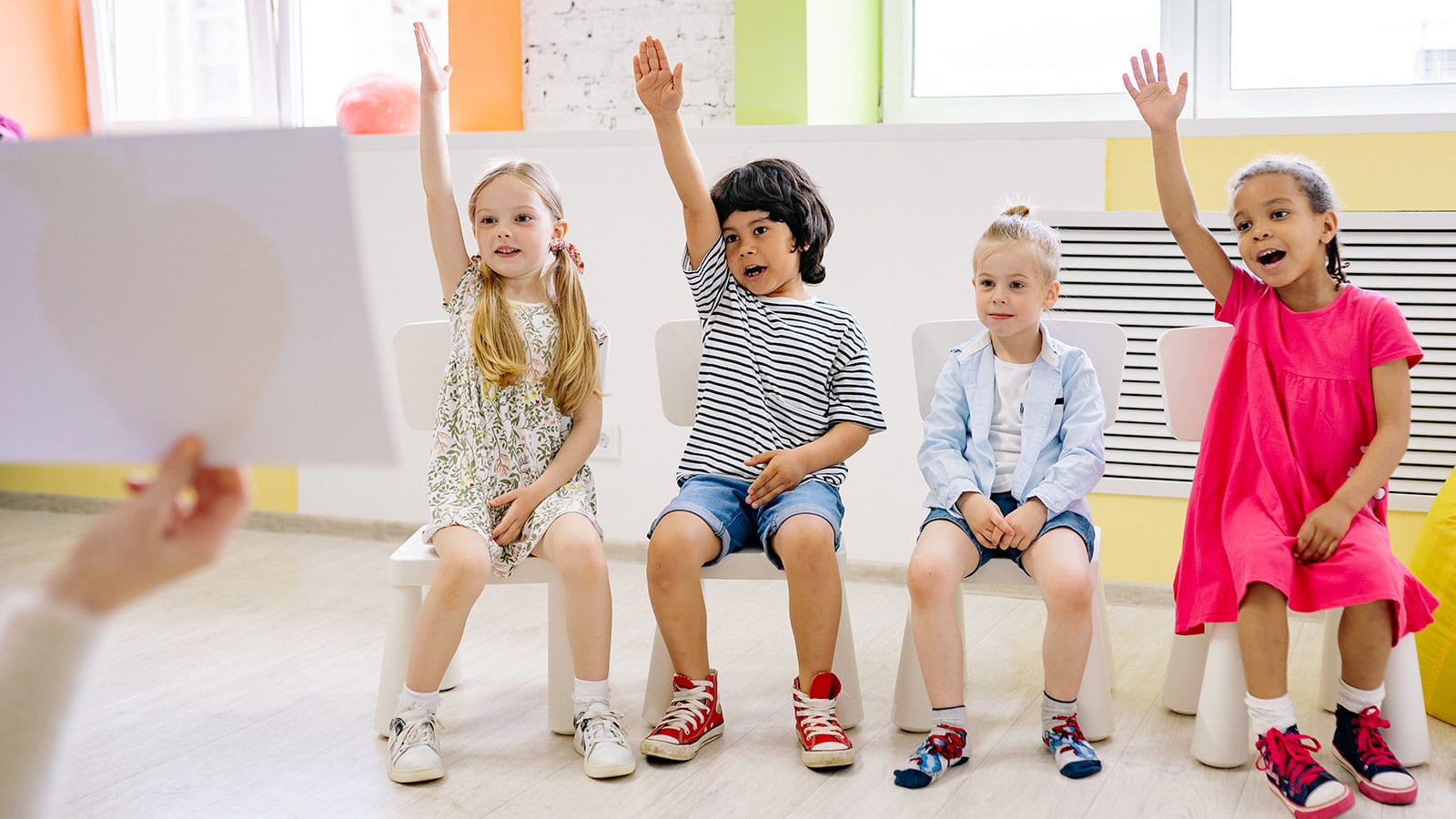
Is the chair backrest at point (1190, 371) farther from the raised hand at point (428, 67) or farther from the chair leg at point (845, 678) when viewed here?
the raised hand at point (428, 67)

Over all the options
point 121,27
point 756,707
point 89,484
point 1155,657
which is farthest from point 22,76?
point 1155,657

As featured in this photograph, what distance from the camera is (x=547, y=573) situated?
191cm

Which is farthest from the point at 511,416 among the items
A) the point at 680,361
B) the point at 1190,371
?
the point at 1190,371

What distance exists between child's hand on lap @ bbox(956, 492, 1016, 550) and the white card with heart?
140 cm

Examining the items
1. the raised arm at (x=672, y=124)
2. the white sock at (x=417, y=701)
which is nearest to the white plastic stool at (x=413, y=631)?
the white sock at (x=417, y=701)

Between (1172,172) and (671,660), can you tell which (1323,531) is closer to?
(1172,172)

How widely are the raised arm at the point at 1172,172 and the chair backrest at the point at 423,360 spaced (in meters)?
0.94

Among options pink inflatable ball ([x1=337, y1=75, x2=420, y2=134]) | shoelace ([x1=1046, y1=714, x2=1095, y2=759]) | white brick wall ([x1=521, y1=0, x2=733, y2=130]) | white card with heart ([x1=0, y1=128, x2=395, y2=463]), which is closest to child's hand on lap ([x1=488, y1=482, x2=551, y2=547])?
shoelace ([x1=1046, y1=714, x2=1095, y2=759])

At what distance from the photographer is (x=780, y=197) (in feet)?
6.92

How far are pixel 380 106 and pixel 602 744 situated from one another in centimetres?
221

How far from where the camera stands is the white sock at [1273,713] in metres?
1.72

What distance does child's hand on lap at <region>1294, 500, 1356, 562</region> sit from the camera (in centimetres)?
176

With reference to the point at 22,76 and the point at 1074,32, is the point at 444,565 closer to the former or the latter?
the point at 1074,32

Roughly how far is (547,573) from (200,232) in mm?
1342
